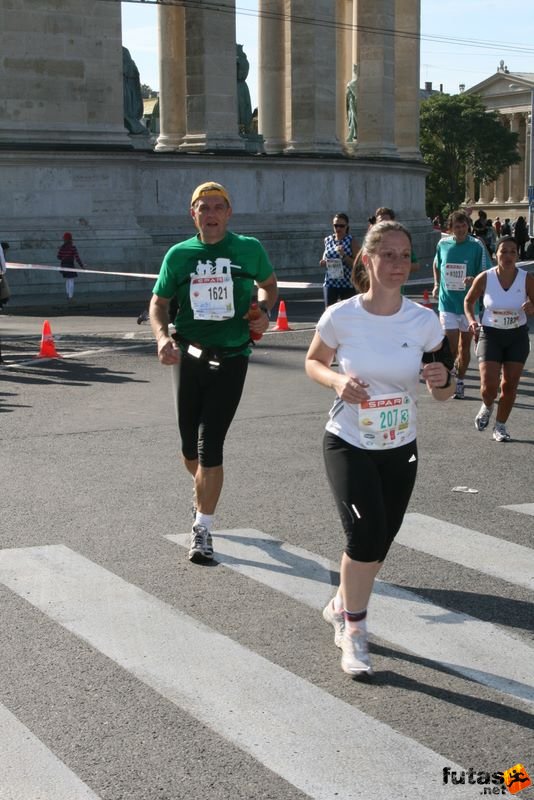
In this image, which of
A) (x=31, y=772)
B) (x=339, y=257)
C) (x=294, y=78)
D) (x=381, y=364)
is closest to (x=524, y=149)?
(x=294, y=78)

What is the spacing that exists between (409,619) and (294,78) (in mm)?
37963

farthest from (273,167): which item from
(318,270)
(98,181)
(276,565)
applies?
(276,565)

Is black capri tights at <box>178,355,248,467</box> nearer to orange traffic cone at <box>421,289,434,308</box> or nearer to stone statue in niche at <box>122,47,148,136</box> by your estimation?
orange traffic cone at <box>421,289,434,308</box>

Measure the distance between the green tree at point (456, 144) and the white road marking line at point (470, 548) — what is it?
100445 mm

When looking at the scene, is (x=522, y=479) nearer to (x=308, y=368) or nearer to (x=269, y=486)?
(x=269, y=486)

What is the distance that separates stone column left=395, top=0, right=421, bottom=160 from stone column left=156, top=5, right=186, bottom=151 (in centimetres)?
1003

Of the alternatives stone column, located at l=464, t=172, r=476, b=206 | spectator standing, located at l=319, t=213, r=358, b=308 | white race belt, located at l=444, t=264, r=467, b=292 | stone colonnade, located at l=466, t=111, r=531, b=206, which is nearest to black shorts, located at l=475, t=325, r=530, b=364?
white race belt, located at l=444, t=264, r=467, b=292

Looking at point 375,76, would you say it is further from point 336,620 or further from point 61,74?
point 336,620

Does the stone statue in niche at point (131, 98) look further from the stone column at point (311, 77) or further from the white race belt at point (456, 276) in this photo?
the white race belt at point (456, 276)

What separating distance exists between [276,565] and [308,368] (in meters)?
1.79

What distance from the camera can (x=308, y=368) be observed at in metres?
6.09

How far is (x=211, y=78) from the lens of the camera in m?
38.8

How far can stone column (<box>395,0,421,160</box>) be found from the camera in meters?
50.3

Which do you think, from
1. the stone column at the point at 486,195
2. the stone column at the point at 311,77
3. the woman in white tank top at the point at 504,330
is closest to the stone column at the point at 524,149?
the stone column at the point at 486,195
